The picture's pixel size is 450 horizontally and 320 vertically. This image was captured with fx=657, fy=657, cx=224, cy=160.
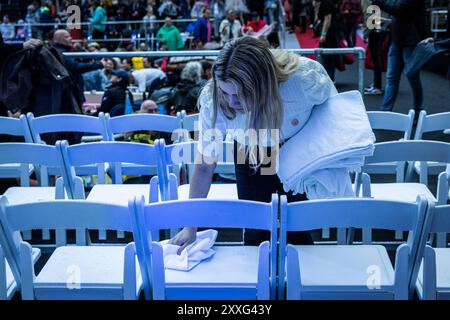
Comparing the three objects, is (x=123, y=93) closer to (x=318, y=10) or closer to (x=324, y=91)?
(x=318, y=10)

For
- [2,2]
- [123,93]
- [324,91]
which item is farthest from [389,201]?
[2,2]

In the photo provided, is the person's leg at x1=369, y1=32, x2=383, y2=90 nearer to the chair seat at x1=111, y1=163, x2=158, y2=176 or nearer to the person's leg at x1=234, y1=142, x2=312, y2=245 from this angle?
the chair seat at x1=111, y1=163, x2=158, y2=176

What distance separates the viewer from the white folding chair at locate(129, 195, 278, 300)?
7.22 ft

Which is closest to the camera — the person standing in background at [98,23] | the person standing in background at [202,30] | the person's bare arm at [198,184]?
the person's bare arm at [198,184]

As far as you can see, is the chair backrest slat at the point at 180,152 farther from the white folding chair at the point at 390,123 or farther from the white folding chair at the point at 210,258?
the white folding chair at the point at 390,123

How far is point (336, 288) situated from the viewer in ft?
7.61

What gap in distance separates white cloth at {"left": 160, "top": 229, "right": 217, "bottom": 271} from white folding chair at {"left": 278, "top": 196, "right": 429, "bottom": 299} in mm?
313

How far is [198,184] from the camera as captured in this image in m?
2.56

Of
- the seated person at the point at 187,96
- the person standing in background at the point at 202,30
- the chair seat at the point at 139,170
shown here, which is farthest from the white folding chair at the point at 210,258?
the person standing in background at the point at 202,30

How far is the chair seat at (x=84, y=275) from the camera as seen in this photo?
2.40 metres

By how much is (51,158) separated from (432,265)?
6.05 ft

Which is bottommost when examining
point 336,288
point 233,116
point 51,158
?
point 336,288

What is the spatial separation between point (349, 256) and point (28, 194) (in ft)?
5.97

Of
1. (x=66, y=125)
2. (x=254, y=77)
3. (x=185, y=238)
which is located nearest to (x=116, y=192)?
(x=66, y=125)
